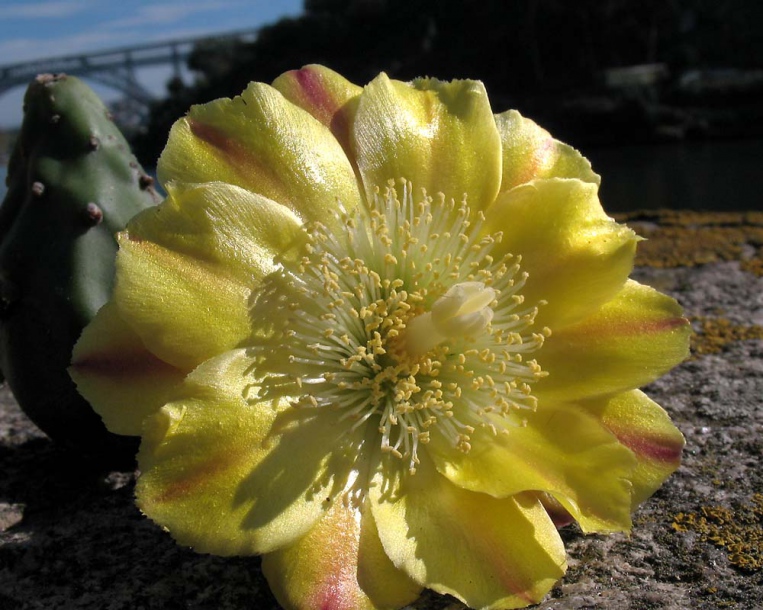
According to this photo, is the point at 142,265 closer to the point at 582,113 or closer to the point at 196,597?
the point at 196,597

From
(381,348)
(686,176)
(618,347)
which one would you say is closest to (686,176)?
(686,176)

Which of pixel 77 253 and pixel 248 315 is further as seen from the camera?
pixel 77 253

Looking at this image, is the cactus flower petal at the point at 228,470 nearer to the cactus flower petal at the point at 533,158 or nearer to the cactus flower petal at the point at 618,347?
the cactus flower petal at the point at 618,347

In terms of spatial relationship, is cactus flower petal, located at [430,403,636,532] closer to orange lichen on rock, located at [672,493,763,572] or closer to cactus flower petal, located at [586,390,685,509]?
cactus flower petal, located at [586,390,685,509]

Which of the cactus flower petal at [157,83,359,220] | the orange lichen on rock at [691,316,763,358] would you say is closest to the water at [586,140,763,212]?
the orange lichen on rock at [691,316,763,358]

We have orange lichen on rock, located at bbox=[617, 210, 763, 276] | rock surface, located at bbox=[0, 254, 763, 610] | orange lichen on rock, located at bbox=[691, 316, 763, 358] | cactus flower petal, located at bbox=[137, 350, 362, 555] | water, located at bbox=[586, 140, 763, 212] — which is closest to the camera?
cactus flower petal, located at bbox=[137, 350, 362, 555]

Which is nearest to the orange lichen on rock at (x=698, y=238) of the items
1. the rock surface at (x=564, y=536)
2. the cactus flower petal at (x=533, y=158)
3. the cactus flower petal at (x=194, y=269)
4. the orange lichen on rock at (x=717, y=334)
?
the orange lichen on rock at (x=717, y=334)

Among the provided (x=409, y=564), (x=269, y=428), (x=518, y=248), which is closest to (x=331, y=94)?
(x=518, y=248)
